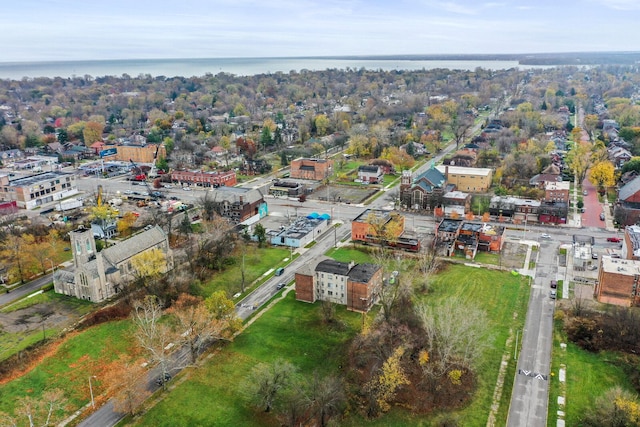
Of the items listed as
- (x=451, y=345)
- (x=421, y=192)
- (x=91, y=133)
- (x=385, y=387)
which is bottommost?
(x=385, y=387)

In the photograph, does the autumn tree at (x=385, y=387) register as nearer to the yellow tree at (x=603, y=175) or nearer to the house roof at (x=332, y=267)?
the house roof at (x=332, y=267)

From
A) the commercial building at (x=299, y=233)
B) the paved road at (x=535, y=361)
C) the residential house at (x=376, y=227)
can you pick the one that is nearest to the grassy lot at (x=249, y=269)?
the commercial building at (x=299, y=233)

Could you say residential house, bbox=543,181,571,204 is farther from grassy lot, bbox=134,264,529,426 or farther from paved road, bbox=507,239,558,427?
grassy lot, bbox=134,264,529,426

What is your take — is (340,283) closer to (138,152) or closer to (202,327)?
(202,327)

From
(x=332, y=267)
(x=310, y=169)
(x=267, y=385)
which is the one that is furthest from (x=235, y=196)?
(x=267, y=385)

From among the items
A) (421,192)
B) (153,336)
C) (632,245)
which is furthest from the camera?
(421,192)

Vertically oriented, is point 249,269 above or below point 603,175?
below
